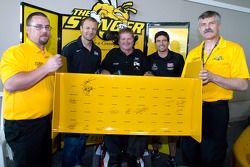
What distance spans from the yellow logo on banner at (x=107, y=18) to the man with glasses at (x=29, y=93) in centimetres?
162

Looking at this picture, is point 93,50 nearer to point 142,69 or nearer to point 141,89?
point 142,69

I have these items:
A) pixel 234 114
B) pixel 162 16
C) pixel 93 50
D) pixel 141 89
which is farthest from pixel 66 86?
pixel 234 114

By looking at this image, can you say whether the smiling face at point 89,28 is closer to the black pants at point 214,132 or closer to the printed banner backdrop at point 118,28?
the printed banner backdrop at point 118,28

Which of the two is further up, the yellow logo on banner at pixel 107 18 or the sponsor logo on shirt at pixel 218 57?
the yellow logo on banner at pixel 107 18

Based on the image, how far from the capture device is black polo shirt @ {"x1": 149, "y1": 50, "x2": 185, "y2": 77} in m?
3.11

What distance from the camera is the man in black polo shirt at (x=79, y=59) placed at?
2.78 metres

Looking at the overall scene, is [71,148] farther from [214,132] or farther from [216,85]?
[216,85]

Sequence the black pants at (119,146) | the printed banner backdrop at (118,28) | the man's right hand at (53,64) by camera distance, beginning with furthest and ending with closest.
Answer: the printed banner backdrop at (118,28) → the black pants at (119,146) → the man's right hand at (53,64)

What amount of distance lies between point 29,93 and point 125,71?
1209 mm

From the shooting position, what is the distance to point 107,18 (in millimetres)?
3871

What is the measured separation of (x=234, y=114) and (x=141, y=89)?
4621 mm

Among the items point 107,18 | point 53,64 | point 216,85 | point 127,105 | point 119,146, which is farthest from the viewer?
point 107,18

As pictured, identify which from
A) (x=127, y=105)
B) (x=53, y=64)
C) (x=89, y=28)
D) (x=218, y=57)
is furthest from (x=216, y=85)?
(x=89, y=28)

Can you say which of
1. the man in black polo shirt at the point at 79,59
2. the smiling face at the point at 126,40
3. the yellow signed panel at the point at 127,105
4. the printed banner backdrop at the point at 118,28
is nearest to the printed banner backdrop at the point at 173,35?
the printed banner backdrop at the point at 118,28
